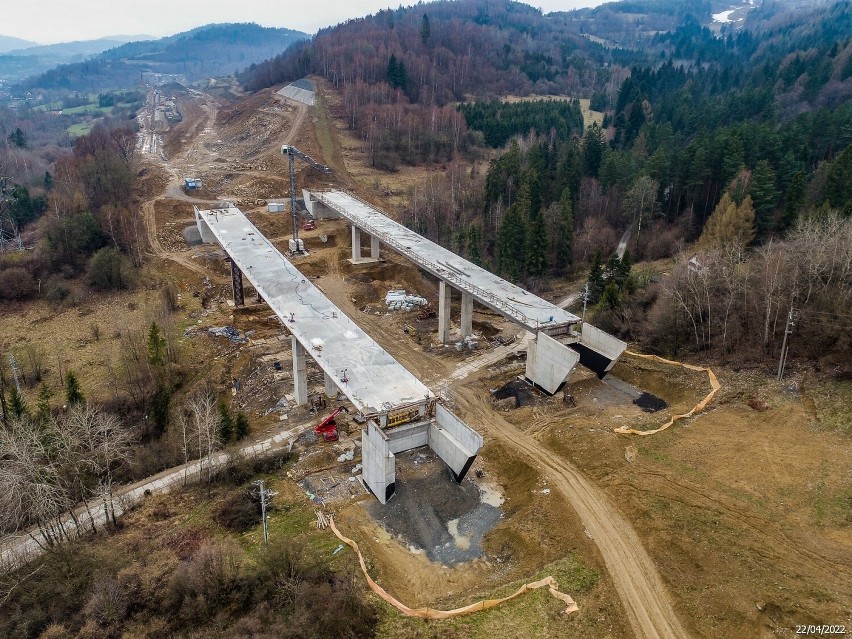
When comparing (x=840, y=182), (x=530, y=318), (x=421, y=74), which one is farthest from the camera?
(x=421, y=74)

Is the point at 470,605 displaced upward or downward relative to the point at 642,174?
downward

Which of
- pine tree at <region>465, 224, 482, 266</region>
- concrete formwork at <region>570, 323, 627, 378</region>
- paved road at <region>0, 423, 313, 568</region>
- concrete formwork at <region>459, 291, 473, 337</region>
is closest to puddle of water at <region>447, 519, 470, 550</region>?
paved road at <region>0, 423, 313, 568</region>

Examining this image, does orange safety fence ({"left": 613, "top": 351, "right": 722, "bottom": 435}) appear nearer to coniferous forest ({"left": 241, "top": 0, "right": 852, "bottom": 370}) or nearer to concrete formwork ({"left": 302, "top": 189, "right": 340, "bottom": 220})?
coniferous forest ({"left": 241, "top": 0, "right": 852, "bottom": 370})

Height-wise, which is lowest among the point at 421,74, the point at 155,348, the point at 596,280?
the point at 155,348

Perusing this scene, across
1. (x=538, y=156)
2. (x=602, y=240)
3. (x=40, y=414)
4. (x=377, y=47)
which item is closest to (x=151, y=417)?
(x=40, y=414)

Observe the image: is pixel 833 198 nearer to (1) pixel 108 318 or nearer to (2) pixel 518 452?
(2) pixel 518 452

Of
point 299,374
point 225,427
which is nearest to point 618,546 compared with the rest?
point 225,427

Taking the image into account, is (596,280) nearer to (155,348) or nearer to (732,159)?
(732,159)
